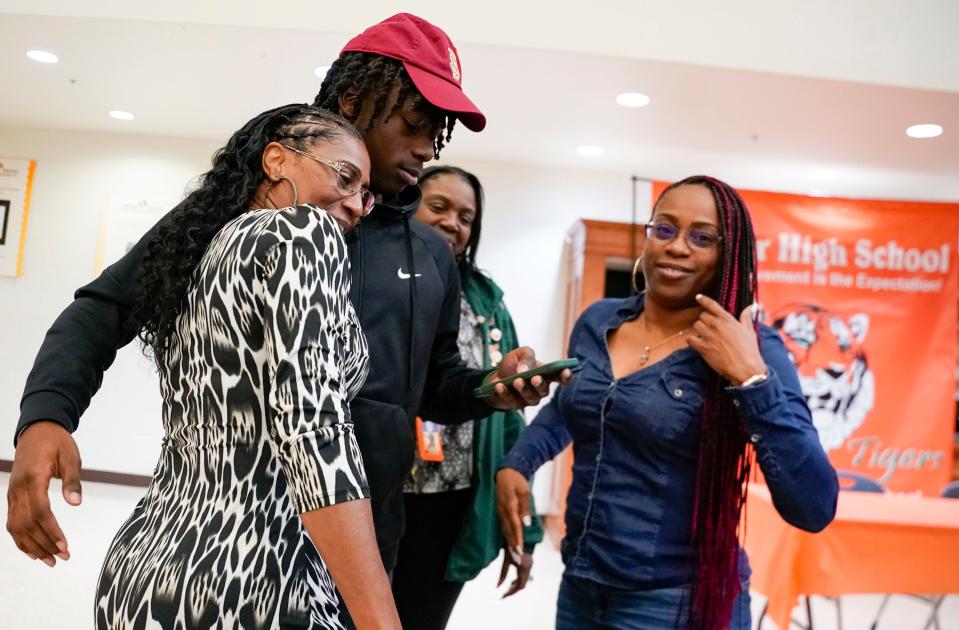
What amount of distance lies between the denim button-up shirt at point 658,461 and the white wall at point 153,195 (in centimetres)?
423

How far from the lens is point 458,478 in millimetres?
1928

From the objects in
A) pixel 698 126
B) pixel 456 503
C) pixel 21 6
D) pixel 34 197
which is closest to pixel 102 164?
pixel 34 197

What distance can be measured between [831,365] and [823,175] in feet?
4.33

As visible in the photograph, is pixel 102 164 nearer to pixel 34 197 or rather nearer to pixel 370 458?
pixel 34 197

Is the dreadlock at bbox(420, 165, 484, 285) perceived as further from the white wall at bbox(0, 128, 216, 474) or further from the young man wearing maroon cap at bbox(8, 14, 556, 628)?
the white wall at bbox(0, 128, 216, 474)

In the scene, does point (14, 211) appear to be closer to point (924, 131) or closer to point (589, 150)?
point (589, 150)

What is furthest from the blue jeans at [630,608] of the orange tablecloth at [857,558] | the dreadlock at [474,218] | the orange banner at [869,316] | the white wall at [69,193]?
the white wall at [69,193]

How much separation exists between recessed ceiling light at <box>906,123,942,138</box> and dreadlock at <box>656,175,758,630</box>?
10.9ft

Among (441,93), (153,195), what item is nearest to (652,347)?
(441,93)

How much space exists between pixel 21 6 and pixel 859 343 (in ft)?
16.6

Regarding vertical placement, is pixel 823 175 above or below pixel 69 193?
above

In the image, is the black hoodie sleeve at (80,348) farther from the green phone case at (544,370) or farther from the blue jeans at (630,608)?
the blue jeans at (630,608)

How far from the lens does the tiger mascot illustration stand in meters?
4.89

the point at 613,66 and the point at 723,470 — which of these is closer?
the point at 723,470
